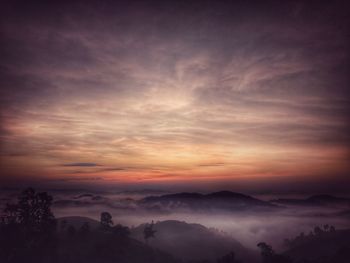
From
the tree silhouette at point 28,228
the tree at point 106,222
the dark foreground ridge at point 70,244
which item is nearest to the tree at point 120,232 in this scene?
the dark foreground ridge at point 70,244

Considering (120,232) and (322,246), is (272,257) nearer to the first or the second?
(120,232)

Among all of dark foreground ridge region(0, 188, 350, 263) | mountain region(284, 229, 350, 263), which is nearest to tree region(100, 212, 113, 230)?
dark foreground ridge region(0, 188, 350, 263)

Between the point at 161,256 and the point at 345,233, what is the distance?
127125 millimetres

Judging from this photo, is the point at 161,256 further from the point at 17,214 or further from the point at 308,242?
the point at 308,242

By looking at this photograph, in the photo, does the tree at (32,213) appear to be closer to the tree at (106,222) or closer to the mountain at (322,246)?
the tree at (106,222)

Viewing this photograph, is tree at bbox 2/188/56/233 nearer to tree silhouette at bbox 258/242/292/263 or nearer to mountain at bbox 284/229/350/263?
tree silhouette at bbox 258/242/292/263

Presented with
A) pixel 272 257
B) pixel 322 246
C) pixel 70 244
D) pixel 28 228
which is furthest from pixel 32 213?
pixel 322 246

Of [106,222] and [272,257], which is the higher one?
[106,222]

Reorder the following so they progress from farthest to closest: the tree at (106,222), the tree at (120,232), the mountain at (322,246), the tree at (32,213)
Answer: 1. the mountain at (322,246)
2. the tree at (106,222)
3. the tree at (120,232)
4. the tree at (32,213)

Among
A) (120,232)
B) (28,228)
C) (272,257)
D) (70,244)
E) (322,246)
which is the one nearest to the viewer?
(28,228)

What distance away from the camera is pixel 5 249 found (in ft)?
263

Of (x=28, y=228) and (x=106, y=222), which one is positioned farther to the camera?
(x=106, y=222)

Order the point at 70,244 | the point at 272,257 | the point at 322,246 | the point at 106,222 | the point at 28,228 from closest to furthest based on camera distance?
1. the point at 28,228
2. the point at 272,257
3. the point at 70,244
4. the point at 106,222
5. the point at 322,246

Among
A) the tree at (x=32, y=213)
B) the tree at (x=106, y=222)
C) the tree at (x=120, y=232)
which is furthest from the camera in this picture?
the tree at (x=106, y=222)
